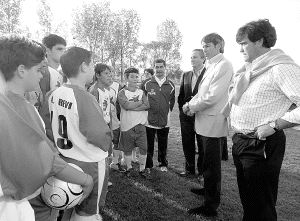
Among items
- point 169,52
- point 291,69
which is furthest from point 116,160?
point 169,52

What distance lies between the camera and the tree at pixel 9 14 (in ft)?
79.2

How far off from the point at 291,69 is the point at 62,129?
2.10m

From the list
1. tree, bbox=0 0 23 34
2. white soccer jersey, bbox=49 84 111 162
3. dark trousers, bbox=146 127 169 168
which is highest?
tree, bbox=0 0 23 34

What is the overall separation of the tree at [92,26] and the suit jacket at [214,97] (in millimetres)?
34399

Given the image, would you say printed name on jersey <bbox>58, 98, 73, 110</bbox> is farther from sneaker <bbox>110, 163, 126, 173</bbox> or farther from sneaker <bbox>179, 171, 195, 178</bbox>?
sneaker <bbox>179, 171, 195, 178</bbox>

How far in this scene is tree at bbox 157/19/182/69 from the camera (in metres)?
50.6

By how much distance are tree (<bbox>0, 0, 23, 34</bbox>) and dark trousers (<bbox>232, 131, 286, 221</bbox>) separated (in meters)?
25.7

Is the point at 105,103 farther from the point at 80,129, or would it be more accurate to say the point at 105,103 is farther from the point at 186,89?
the point at 80,129

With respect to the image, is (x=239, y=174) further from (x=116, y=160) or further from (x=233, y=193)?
(x=116, y=160)

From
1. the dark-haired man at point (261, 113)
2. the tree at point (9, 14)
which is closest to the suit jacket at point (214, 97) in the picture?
the dark-haired man at point (261, 113)

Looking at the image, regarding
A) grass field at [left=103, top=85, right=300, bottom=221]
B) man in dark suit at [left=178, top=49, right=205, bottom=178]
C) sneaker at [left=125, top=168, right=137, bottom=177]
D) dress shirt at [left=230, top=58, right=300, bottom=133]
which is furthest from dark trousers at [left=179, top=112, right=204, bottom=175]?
dress shirt at [left=230, top=58, right=300, bottom=133]

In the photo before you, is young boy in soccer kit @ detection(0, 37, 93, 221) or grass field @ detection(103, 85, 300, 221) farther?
grass field @ detection(103, 85, 300, 221)

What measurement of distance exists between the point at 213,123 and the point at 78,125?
1940mm

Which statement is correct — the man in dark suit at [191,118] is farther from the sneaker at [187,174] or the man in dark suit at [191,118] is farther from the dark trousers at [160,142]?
the dark trousers at [160,142]
